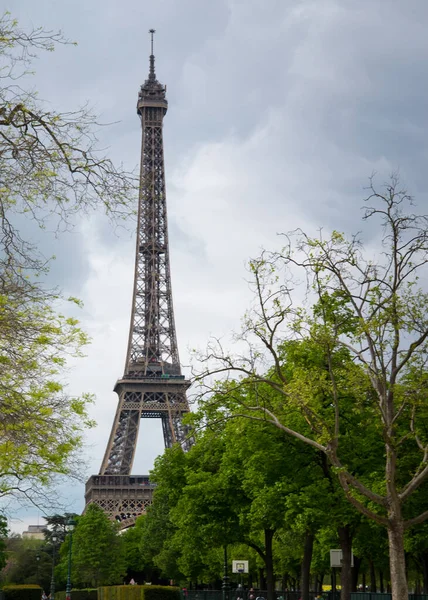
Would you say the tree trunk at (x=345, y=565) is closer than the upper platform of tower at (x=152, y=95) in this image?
Yes

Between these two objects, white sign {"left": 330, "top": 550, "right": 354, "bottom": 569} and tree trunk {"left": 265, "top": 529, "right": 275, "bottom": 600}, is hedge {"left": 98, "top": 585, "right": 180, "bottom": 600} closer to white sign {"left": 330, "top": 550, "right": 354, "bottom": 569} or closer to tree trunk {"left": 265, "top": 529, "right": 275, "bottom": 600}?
tree trunk {"left": 265, "top": 529, "right": 275, "bottom": 600}

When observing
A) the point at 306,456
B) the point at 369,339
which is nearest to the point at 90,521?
the point at 306,456

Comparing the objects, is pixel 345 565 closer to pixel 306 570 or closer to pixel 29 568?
pixel 306 570

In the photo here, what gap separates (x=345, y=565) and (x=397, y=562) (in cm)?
1015

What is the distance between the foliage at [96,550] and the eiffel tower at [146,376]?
34.0ft

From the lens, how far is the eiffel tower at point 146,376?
10244 cm

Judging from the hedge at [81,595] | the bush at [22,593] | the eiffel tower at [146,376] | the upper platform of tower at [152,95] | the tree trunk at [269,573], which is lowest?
the hedge at [81,595]

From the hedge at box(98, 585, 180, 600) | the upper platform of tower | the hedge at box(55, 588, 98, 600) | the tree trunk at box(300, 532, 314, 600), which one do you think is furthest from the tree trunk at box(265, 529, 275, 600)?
the upper platform of tower

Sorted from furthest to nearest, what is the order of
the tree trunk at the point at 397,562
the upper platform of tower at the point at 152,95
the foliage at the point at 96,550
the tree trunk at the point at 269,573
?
the upper platform of tower at the point at 152,95 → the foliage at the point at 96,550 → the tree trunk at the point at 269,573 → the tree trunk at the point at 397,562

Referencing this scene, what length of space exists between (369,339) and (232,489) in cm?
1960

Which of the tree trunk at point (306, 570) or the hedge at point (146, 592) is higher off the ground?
the tree trunk at point (306, 570)

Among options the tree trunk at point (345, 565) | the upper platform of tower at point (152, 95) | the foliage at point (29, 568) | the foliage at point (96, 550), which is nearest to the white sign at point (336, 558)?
the tree trunk at point (345, 565)

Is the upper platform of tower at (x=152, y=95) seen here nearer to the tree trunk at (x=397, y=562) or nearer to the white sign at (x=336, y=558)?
the white sign at (x=336, y=558)

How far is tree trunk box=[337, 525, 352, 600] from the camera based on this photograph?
31.8 metres
